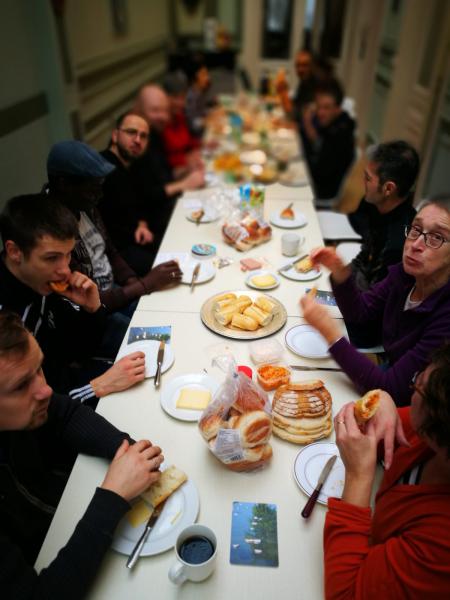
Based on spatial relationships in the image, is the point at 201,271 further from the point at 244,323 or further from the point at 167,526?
the point at 167,526

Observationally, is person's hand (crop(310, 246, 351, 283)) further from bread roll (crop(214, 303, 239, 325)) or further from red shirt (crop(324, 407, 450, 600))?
red shirt (crop(324, 407, 450, 600))

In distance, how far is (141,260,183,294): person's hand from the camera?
70.3 inches

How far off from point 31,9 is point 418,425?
352 centimetres

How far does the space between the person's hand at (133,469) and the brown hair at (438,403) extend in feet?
1.98

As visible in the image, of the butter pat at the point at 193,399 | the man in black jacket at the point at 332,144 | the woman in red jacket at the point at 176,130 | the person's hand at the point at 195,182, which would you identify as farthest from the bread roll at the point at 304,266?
the woman in red jacket at the point at 176,130

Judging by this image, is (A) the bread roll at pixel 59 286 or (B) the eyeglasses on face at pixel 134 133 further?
(B) the eyeglasses on face at pixel 134 133

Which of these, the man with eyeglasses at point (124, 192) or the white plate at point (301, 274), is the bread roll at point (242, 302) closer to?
the white plate at point (301, 274)

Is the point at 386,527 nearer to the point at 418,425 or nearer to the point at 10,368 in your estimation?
the point at 418,425

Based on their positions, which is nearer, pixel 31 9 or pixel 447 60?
pixel 31 9

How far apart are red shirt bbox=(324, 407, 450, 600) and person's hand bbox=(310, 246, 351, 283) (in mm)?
814

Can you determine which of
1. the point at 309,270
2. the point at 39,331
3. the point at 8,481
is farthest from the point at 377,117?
the point at 8,481

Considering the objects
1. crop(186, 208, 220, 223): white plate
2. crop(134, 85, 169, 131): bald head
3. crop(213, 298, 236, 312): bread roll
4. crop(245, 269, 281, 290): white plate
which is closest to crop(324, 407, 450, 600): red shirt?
crop(213, 298, 236, 312): bread roll

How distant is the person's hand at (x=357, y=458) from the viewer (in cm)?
88

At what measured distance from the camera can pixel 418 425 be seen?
2.60 ft
